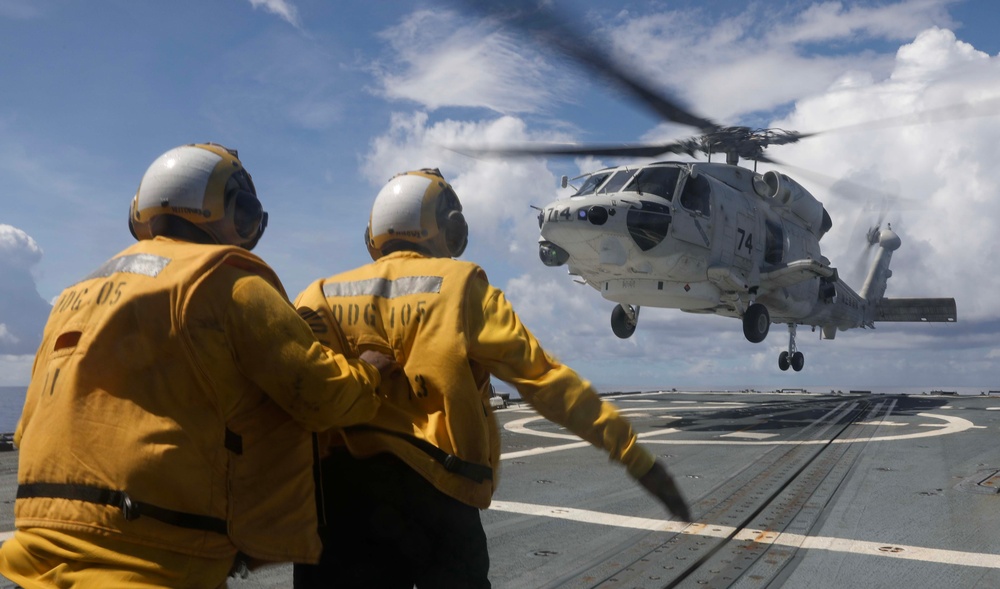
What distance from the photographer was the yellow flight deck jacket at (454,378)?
2.23 metres

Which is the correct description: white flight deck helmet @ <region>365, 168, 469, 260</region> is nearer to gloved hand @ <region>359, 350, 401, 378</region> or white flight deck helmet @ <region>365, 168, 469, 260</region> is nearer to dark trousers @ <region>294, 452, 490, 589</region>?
gloved hand @ <region>359, 350, 401, 378</region>

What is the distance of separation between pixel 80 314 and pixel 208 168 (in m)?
0.49

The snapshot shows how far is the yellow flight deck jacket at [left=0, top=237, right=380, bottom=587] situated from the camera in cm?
167

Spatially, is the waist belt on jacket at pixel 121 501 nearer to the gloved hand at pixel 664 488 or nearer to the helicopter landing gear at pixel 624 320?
the gloved hand at pixel 664 488

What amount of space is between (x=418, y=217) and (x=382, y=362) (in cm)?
54

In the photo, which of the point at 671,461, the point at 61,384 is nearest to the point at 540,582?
the point at 61,384

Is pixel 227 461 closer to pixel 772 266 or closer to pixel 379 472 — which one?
pixel 379 472

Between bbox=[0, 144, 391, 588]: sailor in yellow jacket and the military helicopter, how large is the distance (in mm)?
8877

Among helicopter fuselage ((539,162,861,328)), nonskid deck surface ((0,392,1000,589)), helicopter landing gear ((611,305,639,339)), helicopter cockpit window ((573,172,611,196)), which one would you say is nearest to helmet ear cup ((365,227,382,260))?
nonskid deck surface ((0,392,1000,589))

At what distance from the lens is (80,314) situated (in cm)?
177

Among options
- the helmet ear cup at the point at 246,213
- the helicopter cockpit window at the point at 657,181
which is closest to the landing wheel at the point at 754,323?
the helicopter cockpit window at the point at 657,181

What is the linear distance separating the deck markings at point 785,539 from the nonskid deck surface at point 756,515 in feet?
0.04

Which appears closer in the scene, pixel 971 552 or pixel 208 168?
pixel 208 168

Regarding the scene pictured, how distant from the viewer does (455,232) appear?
2588mm
